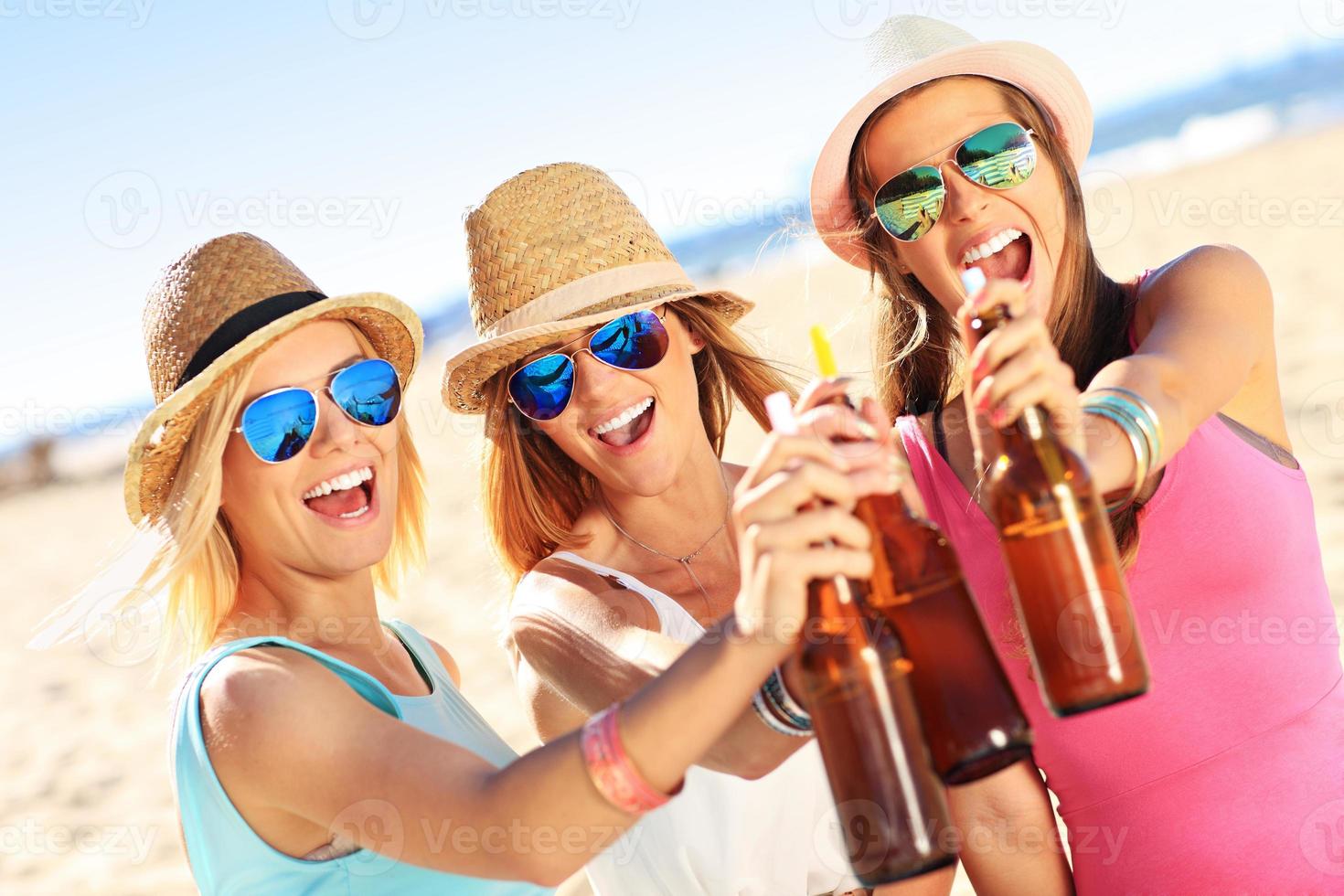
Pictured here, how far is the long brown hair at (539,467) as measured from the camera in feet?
11.3

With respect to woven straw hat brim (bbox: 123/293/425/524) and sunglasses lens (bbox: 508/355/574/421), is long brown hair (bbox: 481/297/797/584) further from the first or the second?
woven straw hat brim (bbox: 123/293/425/524)

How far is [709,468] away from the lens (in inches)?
143

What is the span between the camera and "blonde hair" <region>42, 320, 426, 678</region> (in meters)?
2.59

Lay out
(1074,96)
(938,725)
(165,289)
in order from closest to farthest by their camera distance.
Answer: (938,725) < (165,289) < (1074,96)

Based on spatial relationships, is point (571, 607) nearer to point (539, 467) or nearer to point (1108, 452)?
point (539, 467)

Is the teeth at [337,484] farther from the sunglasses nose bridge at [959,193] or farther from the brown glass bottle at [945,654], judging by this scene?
the sunglasses nose bridge at [959,193]

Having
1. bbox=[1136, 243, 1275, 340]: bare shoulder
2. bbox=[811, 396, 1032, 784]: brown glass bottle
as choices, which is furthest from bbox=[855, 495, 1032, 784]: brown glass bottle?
bbox=[1136, 243, 1275, 340]: bare shoulder

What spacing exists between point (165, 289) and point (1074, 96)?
7.78 feet

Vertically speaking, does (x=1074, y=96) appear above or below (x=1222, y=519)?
above

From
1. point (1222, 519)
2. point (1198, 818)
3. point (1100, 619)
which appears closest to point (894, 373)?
point (1222, 519)

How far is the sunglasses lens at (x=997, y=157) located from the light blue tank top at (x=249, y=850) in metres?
1.77

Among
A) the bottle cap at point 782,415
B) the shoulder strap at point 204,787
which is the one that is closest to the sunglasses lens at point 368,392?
the shoulder strap at point 204,787

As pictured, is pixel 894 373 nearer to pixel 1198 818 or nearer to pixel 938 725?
pixel 1198 818

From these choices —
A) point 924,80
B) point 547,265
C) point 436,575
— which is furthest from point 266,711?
point 436,575
